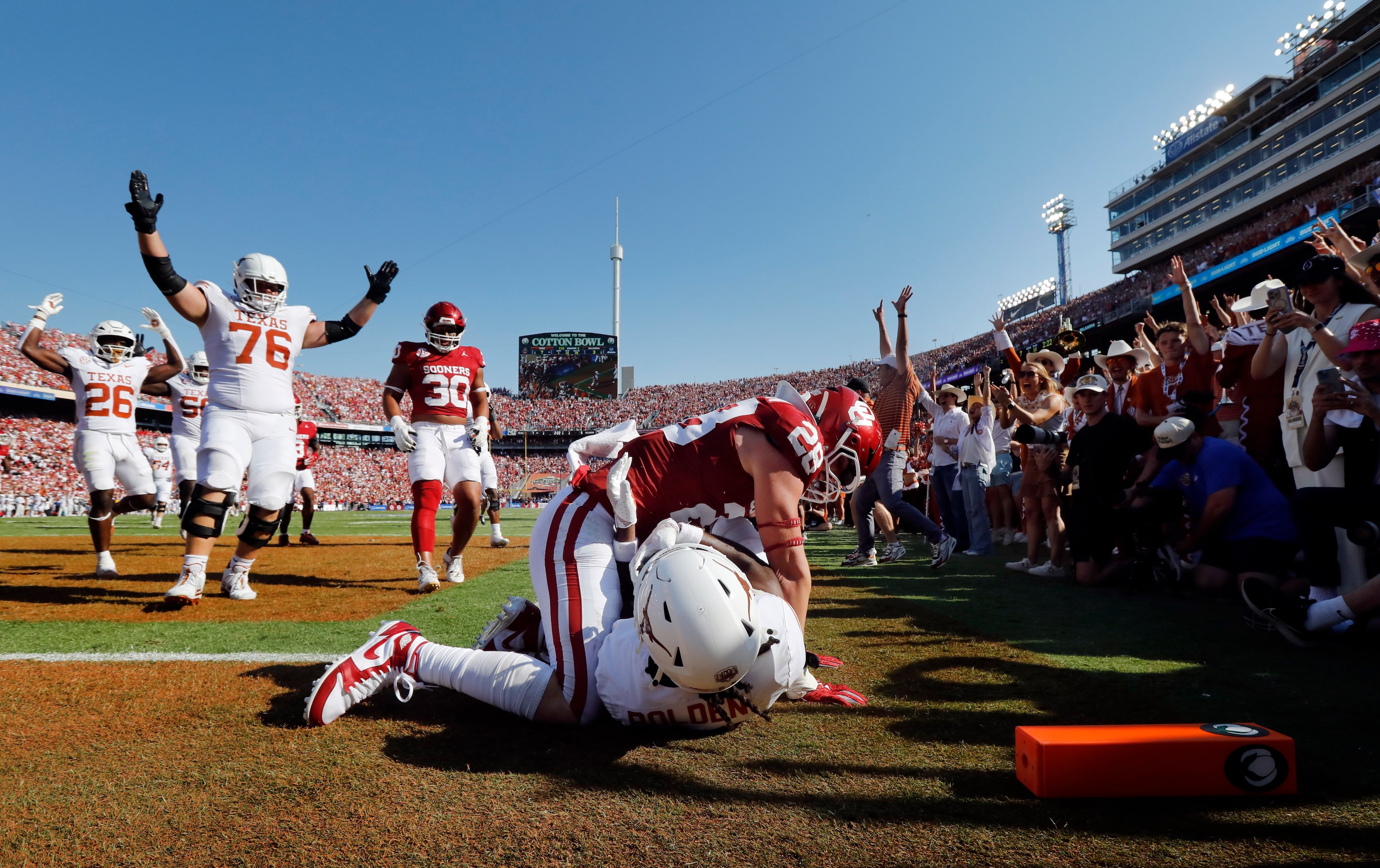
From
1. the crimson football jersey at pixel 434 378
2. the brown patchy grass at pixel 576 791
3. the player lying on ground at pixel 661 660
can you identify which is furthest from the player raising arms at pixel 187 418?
the player lying on ground at pixel 661 660

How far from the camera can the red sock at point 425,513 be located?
5785mm

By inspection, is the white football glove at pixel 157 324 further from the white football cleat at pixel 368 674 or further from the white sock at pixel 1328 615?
the white sock at pixel 1328 615

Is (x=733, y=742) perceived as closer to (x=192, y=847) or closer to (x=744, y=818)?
(x=744, y=818)

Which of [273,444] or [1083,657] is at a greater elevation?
[273,444]

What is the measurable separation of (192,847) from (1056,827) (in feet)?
7.46

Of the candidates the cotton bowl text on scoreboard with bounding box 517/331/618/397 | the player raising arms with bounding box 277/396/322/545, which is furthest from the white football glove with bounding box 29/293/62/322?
the cotton bowl text on scoreboard with bounding box 517/331/618/397

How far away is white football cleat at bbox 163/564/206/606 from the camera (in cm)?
467

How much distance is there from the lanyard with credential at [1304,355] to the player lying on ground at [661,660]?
3.75 metres

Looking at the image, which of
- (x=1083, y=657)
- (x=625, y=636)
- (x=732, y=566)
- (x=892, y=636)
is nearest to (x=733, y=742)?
(x=625, y=636)

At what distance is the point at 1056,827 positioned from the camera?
1.83 meters

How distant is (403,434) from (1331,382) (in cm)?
643

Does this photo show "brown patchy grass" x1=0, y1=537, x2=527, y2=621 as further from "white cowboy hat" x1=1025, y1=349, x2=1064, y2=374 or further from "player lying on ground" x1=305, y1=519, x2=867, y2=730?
"white cowboy hat" x1=1025, y1=349, x2=1064, y2=374

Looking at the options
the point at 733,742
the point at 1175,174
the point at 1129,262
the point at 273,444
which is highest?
the point at 1175,174

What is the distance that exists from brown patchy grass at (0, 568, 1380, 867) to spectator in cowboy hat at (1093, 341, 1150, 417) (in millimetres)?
→ 4675
